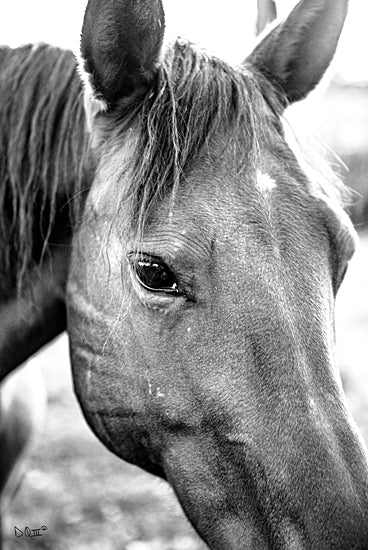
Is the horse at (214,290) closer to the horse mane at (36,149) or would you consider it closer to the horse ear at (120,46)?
the horse ear at (120,46)

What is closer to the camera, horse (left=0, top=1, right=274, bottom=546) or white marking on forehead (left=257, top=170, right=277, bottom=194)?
white marking on forehead (left=257, top=170, right=277, bottom=194)

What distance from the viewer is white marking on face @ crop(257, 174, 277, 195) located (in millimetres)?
A: 2053

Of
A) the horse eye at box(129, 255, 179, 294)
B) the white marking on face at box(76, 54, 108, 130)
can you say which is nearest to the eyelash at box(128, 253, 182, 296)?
the horse eye at box(129, 255, 179, 294)

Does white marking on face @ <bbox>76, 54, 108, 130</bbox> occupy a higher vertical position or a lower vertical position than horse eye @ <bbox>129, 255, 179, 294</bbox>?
higher

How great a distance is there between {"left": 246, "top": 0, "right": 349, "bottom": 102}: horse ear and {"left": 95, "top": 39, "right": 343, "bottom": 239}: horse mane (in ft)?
0.54

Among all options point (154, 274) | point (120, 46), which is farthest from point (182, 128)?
point (154, 274)

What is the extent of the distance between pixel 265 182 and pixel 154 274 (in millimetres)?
467

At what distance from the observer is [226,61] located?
90.7 inches

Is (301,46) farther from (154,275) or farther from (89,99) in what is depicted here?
(154,275)

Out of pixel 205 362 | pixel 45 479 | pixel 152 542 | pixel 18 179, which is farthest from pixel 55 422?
pixel 205 362

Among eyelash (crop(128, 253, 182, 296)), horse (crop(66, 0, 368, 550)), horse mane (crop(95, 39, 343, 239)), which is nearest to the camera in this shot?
horse (crop(66, 0, 368, 550))

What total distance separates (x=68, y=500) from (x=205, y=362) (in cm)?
334

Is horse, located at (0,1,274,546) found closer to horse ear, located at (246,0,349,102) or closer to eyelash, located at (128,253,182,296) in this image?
eyelash, located at (128,253,182,296)

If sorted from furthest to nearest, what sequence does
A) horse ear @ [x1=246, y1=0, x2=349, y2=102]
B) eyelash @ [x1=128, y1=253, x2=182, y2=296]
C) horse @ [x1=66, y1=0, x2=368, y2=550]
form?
horse ear @ [x1=246, y1=0, x2=349, y2=102]
eyelash @ [x1=128, y1=253, x2=182, y2=296]
horse @ [x1=66, y1=0, x2=368, y2=550]
